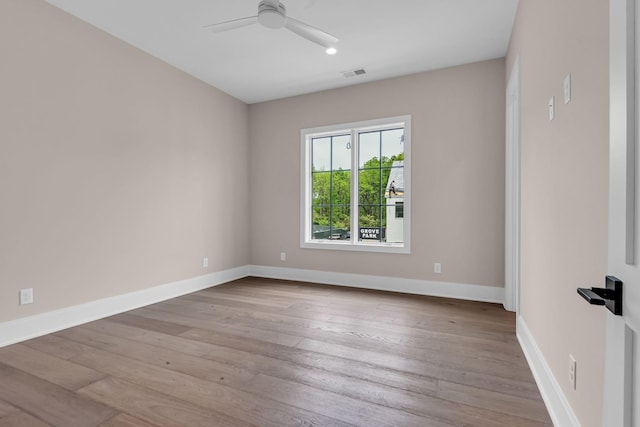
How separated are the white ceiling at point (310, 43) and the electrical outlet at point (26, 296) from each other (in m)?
2.43

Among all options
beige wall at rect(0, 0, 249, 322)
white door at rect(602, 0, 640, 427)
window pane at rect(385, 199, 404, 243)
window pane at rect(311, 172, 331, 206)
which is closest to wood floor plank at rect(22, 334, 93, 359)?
beige wall at rect(0, 0, 249, 322)

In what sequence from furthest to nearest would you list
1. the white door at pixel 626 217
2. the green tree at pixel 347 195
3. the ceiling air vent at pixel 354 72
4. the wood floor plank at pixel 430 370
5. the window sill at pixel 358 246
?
1. the green tree at pixel 347 195
2. the window sill at pixel 358 246
3. the ceiling air vent at pixel 354 72
4. the wood floor plank at pixel 430 370
5. the white door at pixel 626 217

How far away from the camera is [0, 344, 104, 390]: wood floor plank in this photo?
76.7 inches

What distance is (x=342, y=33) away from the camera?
3.10 m

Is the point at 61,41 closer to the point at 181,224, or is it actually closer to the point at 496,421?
the point at 181,224

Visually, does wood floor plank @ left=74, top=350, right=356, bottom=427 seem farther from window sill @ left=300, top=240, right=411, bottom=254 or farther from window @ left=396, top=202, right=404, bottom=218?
window @ left=396, top=202, right=404, bottom=218

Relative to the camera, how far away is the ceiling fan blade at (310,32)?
238 centimetres

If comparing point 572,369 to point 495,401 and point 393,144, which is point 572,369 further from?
point 393,144

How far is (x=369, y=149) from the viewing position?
439 cm

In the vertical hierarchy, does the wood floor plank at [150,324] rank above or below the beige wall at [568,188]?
below

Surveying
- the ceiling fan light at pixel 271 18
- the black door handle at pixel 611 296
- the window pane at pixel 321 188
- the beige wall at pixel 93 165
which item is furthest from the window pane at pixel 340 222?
the black door handle at pixel 611 296

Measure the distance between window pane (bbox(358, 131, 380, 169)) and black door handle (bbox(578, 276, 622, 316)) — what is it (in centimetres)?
364

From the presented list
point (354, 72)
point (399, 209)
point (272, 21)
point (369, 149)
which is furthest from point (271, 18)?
point (399, 209)

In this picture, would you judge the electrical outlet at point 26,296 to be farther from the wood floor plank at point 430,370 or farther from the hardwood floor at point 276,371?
the wood floor plank at point 430,370
